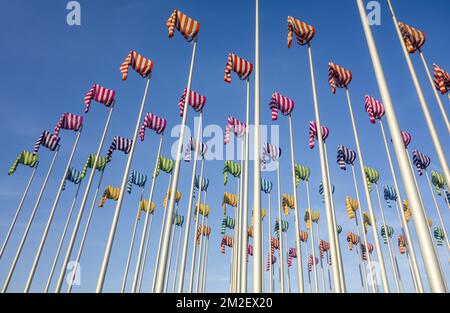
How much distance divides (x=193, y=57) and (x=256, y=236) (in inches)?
357

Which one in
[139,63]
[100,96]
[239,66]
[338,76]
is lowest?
[239,66]

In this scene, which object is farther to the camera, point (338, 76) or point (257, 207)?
point (338, 76)

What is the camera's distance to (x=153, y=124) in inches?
830

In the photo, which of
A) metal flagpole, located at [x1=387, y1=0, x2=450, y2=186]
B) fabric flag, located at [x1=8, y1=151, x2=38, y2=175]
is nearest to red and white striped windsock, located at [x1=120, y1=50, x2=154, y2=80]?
metal flagpole, located at [x1=387, y1=0, x2=450, y2=186]

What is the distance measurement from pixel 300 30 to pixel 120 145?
1688cm

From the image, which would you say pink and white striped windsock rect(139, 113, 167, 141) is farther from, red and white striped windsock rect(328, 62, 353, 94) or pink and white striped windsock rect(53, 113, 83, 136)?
red and white striped windsock rect(328, 62, 353, 94)

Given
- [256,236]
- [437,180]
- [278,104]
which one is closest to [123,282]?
[278,104]

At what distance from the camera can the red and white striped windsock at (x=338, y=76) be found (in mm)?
15642

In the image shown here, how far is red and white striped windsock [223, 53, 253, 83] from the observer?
46.3 feet

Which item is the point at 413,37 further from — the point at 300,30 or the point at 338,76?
the point at 300,30

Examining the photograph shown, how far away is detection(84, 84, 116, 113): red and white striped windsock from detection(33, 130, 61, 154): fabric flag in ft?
35.3

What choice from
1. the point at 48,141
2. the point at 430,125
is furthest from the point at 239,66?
the point at 48,141

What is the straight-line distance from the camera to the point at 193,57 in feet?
44.5
